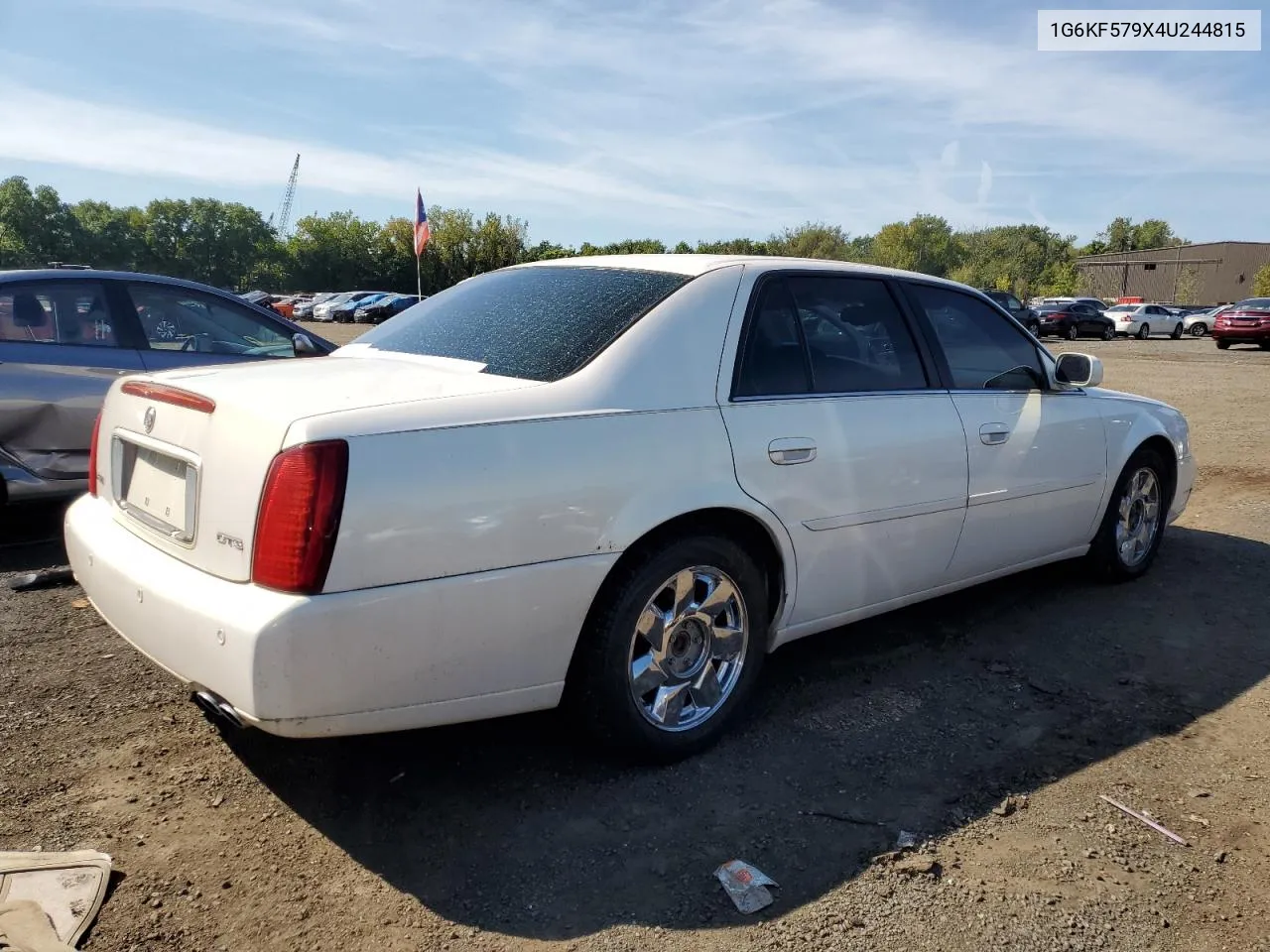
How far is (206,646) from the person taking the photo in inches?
94.5

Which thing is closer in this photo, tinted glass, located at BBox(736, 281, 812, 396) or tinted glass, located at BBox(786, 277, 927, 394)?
tinted glass, located at BBox(736, 281, 812, 396)

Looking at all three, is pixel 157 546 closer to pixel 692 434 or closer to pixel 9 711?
pixel 9 711

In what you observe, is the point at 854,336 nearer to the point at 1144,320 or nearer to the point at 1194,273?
the point at 1144,320

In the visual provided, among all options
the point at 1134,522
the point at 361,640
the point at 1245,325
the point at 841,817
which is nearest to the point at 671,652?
the point at 841,817

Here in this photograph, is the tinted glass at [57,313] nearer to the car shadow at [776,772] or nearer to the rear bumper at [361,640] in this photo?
the rear bumper at [361,640]

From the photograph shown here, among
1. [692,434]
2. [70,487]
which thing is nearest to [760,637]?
[692,434]

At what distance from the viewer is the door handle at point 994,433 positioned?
3939 millimetres

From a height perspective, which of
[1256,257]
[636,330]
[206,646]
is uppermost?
[1256,257]

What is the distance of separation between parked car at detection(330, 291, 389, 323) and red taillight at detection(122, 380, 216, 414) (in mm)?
45335

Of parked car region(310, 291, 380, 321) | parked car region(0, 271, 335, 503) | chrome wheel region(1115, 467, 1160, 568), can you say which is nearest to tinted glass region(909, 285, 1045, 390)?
chrome wheel region(1115, 467, 1160, 568)

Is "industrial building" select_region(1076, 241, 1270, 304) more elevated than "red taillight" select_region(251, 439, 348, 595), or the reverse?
"industrial building" select_region(1076, 241, 1270, 304)

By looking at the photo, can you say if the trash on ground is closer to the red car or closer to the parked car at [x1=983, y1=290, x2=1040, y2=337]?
the parked car at [x1=983, y1=290, x2=1040, y2=337]

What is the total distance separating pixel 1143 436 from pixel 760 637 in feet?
9.23

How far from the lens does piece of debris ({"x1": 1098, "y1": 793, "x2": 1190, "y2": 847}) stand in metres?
2.76
